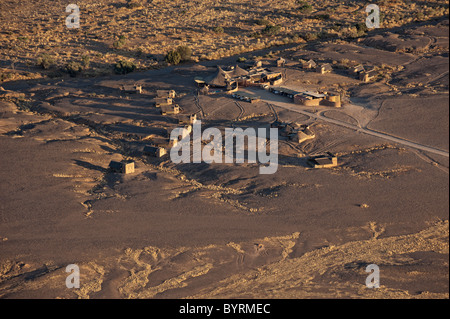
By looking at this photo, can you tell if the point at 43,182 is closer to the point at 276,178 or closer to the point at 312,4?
the point at 276,178

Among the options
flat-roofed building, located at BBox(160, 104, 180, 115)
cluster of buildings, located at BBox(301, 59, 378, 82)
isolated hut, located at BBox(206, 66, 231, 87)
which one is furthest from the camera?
isolated hut, located at BBox(206, 66, 231, 87)

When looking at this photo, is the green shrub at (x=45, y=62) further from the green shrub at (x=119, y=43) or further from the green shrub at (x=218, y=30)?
the green shrub at (x=218, y=30)

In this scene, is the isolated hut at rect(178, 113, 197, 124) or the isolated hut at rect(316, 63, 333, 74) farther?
the isolated hut at rect(316, 63, 333, 74)

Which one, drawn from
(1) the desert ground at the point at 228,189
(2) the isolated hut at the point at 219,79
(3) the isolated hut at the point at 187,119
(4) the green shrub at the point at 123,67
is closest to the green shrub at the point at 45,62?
(1) the desert ground at the point at 228,189

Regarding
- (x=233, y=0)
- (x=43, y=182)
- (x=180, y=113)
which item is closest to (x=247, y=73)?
(x=180, y=113)

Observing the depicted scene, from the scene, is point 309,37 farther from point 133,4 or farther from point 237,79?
point 133,4

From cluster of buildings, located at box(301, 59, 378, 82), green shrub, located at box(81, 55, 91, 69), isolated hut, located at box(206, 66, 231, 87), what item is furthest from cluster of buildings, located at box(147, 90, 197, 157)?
green shrub, located at box(81, 55, 91, 69)

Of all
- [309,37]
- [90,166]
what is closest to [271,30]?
[309,37]

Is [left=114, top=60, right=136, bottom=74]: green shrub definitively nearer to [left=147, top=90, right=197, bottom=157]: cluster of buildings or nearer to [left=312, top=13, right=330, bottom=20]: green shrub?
[left=147, top=90, right=197, bottom=157]: cluster of buildings
